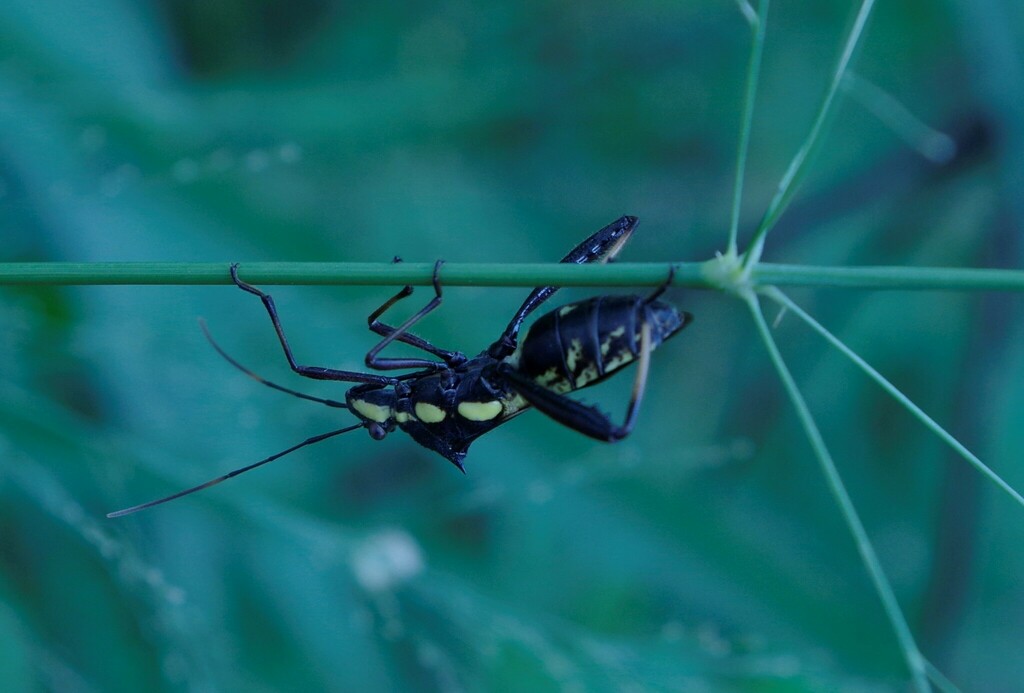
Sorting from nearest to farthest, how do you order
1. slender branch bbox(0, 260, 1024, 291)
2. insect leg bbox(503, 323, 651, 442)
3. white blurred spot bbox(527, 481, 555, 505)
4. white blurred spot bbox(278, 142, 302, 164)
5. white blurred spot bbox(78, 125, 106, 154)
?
1. slender branch bbox(0, 260, 1024, 291)
2. insect leg bbox(503, 323, 651, 442)
3. white blurred spot bbox(78, 125, 106, 154)
4. white blurred spot bbox(278, 142, 302, 164)
5. white blurred spot bbox(527, 481, 555, 505)

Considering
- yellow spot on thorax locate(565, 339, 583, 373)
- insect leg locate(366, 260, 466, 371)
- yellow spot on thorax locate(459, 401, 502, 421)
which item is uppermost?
insect leg locate(366, 260, 466, 371)

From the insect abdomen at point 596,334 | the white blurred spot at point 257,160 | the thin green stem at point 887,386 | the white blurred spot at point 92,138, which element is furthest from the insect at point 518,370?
the white blurred spot at point 92,138

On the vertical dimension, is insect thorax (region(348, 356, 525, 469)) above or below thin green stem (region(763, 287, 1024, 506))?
above

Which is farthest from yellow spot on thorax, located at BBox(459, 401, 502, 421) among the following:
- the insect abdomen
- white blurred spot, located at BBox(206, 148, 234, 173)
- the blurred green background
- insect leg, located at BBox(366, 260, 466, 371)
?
white blurred spot, located at BBox(206, 148, 234, 173)

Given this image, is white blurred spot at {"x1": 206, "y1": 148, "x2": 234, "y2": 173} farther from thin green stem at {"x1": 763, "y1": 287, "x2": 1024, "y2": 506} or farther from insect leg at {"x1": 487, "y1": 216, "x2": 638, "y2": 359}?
thin green stem at {"x1": 763, "y1": 287, "x2": 1024, "y2": 506}

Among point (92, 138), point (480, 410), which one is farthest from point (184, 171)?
point (480, 410)

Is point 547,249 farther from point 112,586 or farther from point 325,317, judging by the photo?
point 112,586

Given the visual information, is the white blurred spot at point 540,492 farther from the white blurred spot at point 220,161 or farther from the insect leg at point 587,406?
the white blurred spot at point 220,161

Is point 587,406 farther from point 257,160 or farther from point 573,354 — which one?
point 257,160
